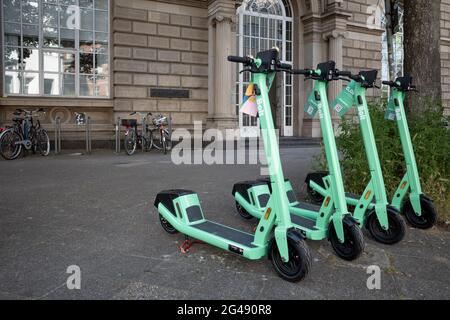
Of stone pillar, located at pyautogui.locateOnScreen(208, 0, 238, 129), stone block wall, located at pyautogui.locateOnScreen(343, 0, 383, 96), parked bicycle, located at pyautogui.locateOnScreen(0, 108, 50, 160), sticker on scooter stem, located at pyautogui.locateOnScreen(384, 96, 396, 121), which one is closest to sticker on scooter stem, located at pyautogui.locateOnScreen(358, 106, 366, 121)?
sticker on scooter stem, located at pyautogui.locateOnScreen(384, 96, 396, 121)

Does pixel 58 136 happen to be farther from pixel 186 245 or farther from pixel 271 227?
pixel 271 227

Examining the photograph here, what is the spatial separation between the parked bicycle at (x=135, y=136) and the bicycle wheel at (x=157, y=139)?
0.23 m

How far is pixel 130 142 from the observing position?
11.9 m

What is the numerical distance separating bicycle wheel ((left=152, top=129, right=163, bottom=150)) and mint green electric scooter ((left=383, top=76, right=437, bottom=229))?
908cm

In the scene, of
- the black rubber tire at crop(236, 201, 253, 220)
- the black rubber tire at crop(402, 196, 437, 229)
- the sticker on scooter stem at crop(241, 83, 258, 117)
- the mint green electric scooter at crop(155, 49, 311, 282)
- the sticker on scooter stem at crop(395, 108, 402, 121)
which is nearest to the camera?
the mint green electric scooter at crop(155, 49, 311, 282)

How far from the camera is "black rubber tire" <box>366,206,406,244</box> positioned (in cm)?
362

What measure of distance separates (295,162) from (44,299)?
7.54 metres

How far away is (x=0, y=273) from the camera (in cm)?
291

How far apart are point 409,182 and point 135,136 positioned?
897 centimetres

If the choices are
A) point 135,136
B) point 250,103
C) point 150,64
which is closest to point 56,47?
point 150,64

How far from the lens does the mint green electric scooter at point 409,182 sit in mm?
4188

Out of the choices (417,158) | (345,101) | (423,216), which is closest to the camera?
(345,101)

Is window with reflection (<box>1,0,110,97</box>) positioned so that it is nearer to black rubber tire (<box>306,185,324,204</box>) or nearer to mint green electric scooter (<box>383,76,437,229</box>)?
black rubber tire (<box>306,185,324,204</box>)
